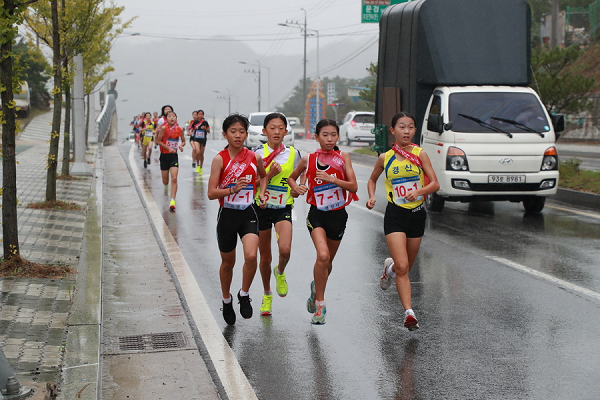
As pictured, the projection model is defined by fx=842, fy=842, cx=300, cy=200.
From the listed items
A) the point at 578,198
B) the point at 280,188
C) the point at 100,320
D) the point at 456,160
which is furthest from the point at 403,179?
the point at 578,198

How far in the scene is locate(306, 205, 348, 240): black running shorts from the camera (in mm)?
6727

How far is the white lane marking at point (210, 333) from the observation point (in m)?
5.23

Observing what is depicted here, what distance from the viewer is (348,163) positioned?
22.0ft

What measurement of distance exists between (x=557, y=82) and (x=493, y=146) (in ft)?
23.9

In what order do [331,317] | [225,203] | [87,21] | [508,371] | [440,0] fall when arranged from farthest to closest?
1. [87,21]
2. [440,0]
3. [331,317]
4. [225,203]
5. [508,371]

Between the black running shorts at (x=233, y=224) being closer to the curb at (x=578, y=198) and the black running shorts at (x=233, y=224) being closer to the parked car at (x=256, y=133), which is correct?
the curb at (x=578, y=198)

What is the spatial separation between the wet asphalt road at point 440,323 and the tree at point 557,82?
845 cm

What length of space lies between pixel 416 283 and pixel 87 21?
35.4 feet

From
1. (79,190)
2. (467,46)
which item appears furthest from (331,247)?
(79,190)

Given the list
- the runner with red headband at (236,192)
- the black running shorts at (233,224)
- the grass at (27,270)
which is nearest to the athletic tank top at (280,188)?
the runner with red headband at (236,192)

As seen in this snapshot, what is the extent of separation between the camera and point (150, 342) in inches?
244

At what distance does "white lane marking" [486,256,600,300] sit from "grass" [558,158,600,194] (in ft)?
22.5

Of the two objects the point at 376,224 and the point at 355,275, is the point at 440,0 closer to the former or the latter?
the point at 376,224

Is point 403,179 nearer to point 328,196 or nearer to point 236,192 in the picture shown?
point 328,196
